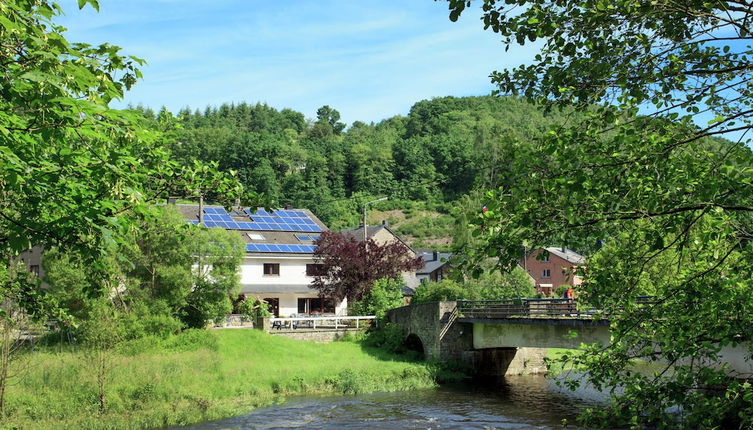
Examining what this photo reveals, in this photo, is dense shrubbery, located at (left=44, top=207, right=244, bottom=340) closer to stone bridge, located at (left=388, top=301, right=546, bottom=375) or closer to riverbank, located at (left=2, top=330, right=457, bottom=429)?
riverbank, located at (left=2, top=330, right=457, bottom=429)

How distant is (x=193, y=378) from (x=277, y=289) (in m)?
19.5

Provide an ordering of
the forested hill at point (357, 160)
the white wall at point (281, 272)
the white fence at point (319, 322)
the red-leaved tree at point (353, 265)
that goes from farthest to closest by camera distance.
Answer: the forested hill at point (357, 160) → the white wall at point (281, 272) → the red-leaved tree at point (353, 265) → the white fence at point (319, 322)

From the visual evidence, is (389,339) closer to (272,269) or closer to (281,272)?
(281,272)

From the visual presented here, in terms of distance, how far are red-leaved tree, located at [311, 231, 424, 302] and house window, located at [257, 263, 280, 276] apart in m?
5.66

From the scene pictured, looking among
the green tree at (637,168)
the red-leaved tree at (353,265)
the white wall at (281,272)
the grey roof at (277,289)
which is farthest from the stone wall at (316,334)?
the green tree at (637,168)

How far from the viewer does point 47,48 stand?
18.0 ft

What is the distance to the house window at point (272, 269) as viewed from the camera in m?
47.4

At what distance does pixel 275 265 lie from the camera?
47.6 meters

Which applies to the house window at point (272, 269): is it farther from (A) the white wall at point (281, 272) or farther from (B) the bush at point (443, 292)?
(B) the bush at point (443, 292)

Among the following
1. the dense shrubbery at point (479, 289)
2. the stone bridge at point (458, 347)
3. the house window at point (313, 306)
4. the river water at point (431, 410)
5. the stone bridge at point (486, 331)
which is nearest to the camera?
the river water at point (431, 410)

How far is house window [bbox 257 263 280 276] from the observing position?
4738 cm

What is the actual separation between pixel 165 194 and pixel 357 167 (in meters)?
109

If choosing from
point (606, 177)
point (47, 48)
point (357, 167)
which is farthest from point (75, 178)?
point (357, 167)

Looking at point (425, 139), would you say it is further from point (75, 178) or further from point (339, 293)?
point (75, 178)
